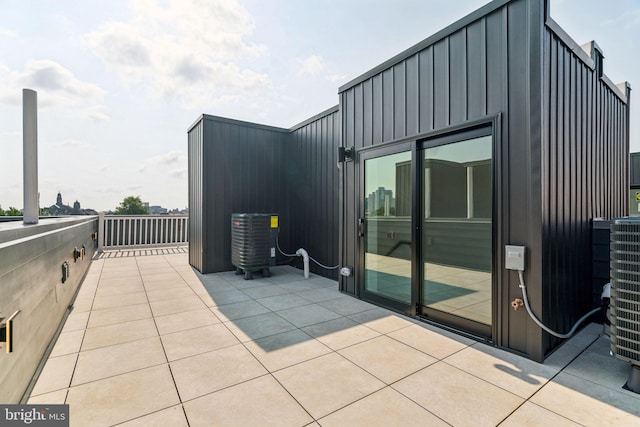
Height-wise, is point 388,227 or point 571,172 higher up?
point 571,172

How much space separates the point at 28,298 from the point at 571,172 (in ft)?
13.6

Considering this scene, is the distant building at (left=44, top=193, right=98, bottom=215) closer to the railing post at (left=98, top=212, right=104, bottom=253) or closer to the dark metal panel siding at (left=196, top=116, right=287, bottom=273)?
the railing post at (left=98, top=212, right=104, bottom=253)

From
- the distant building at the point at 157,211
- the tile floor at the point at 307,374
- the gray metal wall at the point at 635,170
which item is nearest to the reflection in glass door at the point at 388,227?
the tile floor at the point at 307,374

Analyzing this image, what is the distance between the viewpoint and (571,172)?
2.57 meters

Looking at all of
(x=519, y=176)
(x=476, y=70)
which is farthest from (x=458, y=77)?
(x=519, y=176)

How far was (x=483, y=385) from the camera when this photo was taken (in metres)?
1.81

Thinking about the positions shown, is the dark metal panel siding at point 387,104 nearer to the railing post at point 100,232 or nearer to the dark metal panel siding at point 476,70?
the dark metal panel siding at point 476,70

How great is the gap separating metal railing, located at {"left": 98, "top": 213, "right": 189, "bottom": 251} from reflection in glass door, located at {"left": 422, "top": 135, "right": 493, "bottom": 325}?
6684 mm

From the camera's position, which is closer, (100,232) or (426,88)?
(426,88)

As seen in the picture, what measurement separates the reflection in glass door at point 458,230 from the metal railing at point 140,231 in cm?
668

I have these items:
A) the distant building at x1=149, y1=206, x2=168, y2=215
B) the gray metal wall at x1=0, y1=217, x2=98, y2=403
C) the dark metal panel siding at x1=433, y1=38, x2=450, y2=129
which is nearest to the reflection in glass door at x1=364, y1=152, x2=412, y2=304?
the dark metal panel siding at x1=433, y1=38, x2=450, y2=129

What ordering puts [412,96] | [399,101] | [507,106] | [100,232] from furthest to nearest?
[100,232]
[399,101]
[412,96]
[507,106]

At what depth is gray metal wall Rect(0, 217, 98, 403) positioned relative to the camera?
1.29 m

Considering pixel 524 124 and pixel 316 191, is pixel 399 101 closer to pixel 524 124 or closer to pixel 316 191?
pixel 524 124
